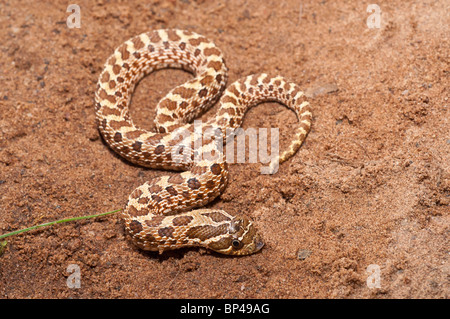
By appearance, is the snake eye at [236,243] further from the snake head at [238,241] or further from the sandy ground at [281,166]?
the sandy ground at [281,166]

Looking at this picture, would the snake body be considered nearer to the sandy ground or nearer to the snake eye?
the snake eye

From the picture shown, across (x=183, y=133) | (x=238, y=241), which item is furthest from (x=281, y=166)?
(x=183, y=133)

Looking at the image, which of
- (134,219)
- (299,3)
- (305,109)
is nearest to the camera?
(134,219)

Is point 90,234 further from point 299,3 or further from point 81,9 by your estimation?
point 299,3

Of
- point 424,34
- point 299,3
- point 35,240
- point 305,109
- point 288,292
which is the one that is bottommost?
point 288,292

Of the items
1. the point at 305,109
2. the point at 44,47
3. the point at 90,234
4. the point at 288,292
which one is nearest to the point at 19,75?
the point at 44,47

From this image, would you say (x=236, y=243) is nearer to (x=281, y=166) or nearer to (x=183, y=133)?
(x=281, y=166)
